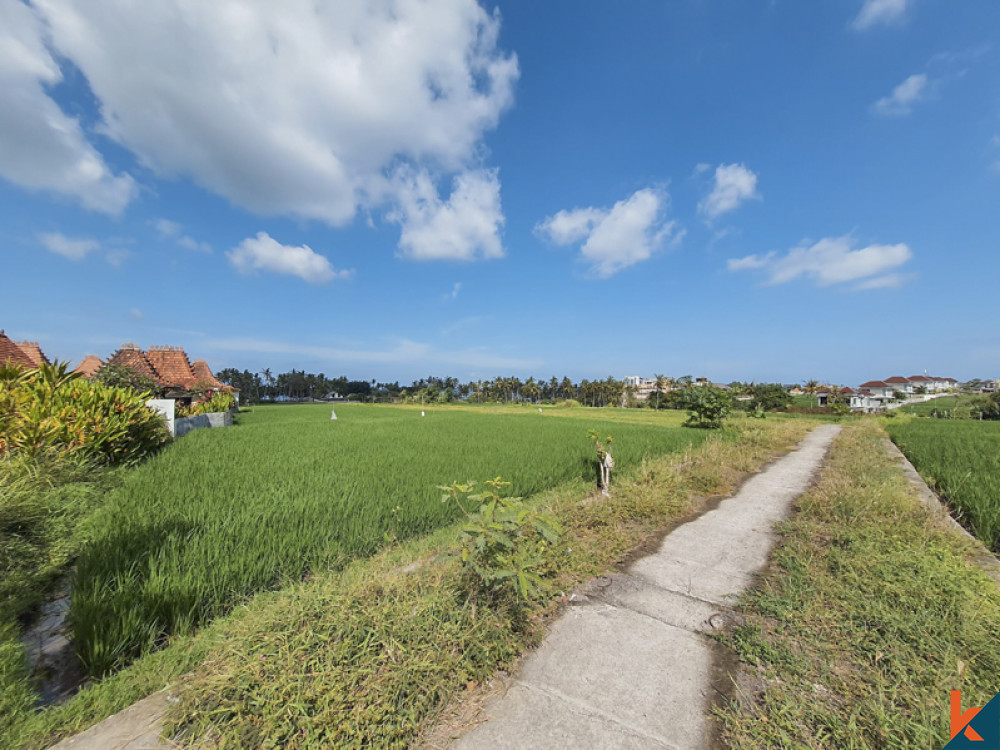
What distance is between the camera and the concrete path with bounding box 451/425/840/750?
5.28ft

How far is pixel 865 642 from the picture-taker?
203cm

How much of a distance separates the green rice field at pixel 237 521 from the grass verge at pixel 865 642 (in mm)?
3045

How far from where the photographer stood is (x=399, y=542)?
3854mm

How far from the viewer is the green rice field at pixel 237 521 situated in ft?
7.90

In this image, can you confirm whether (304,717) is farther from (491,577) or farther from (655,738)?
(655,738)

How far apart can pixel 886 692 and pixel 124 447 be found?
381 inches

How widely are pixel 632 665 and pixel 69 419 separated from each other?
839cm

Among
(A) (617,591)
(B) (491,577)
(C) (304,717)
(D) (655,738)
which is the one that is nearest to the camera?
(C) (304,717)

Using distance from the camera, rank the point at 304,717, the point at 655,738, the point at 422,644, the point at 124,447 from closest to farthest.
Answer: the point at 304,717
the point at 655,738
the point at 422,644
the point at 124,447

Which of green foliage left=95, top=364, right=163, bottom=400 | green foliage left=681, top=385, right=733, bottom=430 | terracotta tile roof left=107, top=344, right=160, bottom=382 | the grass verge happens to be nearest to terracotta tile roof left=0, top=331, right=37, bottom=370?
green foliage left=95, top=364, right=163, bottom=400

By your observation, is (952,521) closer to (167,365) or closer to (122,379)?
(122,379)

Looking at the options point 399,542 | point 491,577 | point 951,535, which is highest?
point 491,577

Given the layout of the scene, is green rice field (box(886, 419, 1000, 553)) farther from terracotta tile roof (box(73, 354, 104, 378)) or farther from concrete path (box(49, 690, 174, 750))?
terracotta tile roof (box(73, 354, 104, 378))

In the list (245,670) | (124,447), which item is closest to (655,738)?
(245,670)
